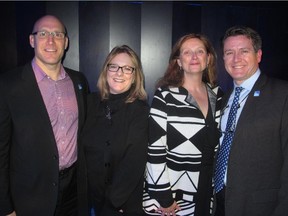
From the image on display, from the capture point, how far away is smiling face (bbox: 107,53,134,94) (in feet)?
7.31

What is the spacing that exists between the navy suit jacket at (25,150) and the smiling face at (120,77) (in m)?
0.64

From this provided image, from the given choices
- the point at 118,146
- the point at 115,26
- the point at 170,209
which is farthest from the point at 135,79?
the point at 115,26

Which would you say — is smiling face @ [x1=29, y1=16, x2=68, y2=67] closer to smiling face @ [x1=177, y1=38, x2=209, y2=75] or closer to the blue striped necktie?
smiling face @ [x1=177, y1=38, x2=209, y2=75]

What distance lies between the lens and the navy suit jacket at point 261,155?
5.45 ft

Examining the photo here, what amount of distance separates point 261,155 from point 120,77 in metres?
1.34

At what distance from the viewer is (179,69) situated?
2.43 m

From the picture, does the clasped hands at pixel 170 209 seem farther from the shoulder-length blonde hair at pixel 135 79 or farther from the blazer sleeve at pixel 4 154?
the blazer sleeve at pixel 4 154

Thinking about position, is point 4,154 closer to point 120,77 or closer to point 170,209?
point 120,77

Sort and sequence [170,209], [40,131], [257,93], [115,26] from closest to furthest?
1. [257,93]
2. [40,131]
3. [170,209]
4. [115,26]

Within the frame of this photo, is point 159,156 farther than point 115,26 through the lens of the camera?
No

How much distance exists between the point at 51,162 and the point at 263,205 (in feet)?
5.61

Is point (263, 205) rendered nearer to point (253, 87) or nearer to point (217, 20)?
point (253, 87)

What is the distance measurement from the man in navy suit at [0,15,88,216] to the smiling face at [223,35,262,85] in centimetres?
143

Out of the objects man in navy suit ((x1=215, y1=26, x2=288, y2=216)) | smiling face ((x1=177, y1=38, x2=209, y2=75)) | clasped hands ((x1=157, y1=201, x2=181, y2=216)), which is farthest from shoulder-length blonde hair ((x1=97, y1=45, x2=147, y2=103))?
clasped hands ((x1=157, y1=201, x2=181, y2=216))
